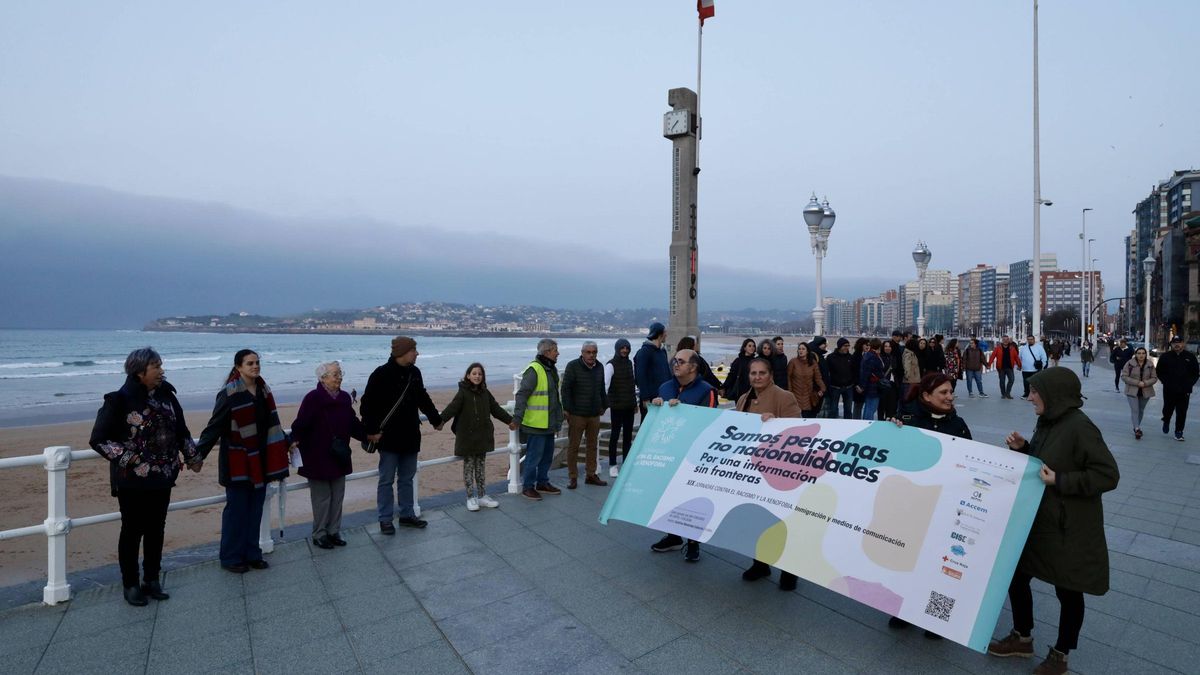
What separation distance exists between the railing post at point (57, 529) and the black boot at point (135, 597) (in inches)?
16.7

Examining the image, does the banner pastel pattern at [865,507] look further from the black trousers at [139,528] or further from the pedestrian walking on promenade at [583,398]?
the black trousers at [139,528]

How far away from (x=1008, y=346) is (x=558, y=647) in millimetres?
15910

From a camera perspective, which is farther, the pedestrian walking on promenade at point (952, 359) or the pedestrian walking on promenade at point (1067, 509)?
the pedestrian walking on promenade at point (952, 359)

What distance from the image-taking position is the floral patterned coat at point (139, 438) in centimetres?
384

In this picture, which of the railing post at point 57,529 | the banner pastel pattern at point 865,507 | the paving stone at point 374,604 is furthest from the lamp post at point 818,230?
the railing post at point 57,529

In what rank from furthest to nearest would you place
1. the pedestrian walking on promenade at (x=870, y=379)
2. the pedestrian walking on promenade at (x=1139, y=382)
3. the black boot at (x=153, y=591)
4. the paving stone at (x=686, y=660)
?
1. the pedestrian walking on promenade at (x=870, y=379)
2. the pedestrian walking on promenade at (x=1139, y=382)
3. the black boot at (x=153, y=591)
4. the paving stone at (x=686, y=660)

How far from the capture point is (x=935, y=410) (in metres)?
3.69

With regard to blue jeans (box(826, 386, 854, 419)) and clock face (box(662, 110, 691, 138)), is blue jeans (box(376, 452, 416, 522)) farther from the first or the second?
clock face (box(662, 110, 691, 138))

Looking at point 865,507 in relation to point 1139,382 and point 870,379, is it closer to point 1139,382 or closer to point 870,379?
point 870,379

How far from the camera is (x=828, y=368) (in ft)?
36.0

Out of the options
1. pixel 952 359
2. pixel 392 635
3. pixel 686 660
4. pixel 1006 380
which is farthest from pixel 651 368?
pixel 1006 380

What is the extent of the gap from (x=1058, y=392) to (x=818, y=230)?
1246 centimetres

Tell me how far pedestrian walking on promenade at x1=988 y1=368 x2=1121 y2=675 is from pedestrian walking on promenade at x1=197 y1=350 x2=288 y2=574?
467 centimetres

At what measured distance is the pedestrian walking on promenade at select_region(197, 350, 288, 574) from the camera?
14.6 feet
